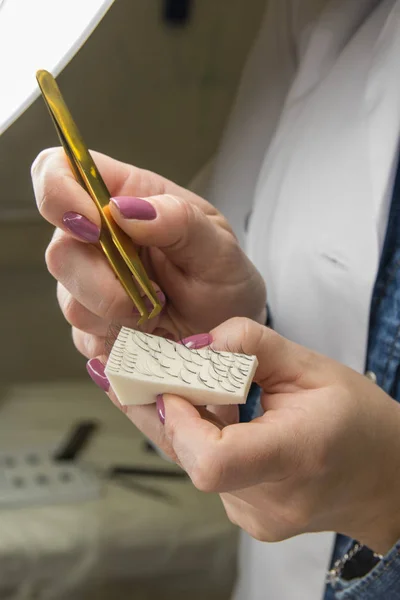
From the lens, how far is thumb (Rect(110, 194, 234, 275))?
331mm

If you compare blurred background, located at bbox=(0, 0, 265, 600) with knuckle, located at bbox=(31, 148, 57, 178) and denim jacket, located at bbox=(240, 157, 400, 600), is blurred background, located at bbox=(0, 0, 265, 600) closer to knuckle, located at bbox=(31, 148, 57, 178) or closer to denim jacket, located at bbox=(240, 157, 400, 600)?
denim jacket, located at bbox=(240, 157, 400, 600)

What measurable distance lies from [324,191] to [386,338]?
14cm

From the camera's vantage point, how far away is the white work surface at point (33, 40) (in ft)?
1.02

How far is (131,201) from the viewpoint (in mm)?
330

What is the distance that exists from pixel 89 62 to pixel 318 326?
1.72ft

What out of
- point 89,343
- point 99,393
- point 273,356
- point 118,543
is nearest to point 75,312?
point 89,343

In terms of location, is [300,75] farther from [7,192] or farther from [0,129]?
[7,192]

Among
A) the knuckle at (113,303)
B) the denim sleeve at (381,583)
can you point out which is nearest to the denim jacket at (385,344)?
the denim sleeve at (381,583)

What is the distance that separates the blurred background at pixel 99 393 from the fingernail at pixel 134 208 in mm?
493

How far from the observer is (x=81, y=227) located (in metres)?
0.33

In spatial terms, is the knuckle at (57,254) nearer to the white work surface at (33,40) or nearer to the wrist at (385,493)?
the white work surface at (33,40)

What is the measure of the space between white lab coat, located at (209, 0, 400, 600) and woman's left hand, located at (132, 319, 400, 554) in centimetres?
11

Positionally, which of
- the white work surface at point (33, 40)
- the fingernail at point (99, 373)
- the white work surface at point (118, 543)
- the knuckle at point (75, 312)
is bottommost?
the white work surface at point (118, 543)

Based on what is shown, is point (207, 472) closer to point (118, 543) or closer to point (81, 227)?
point (81, 227)
